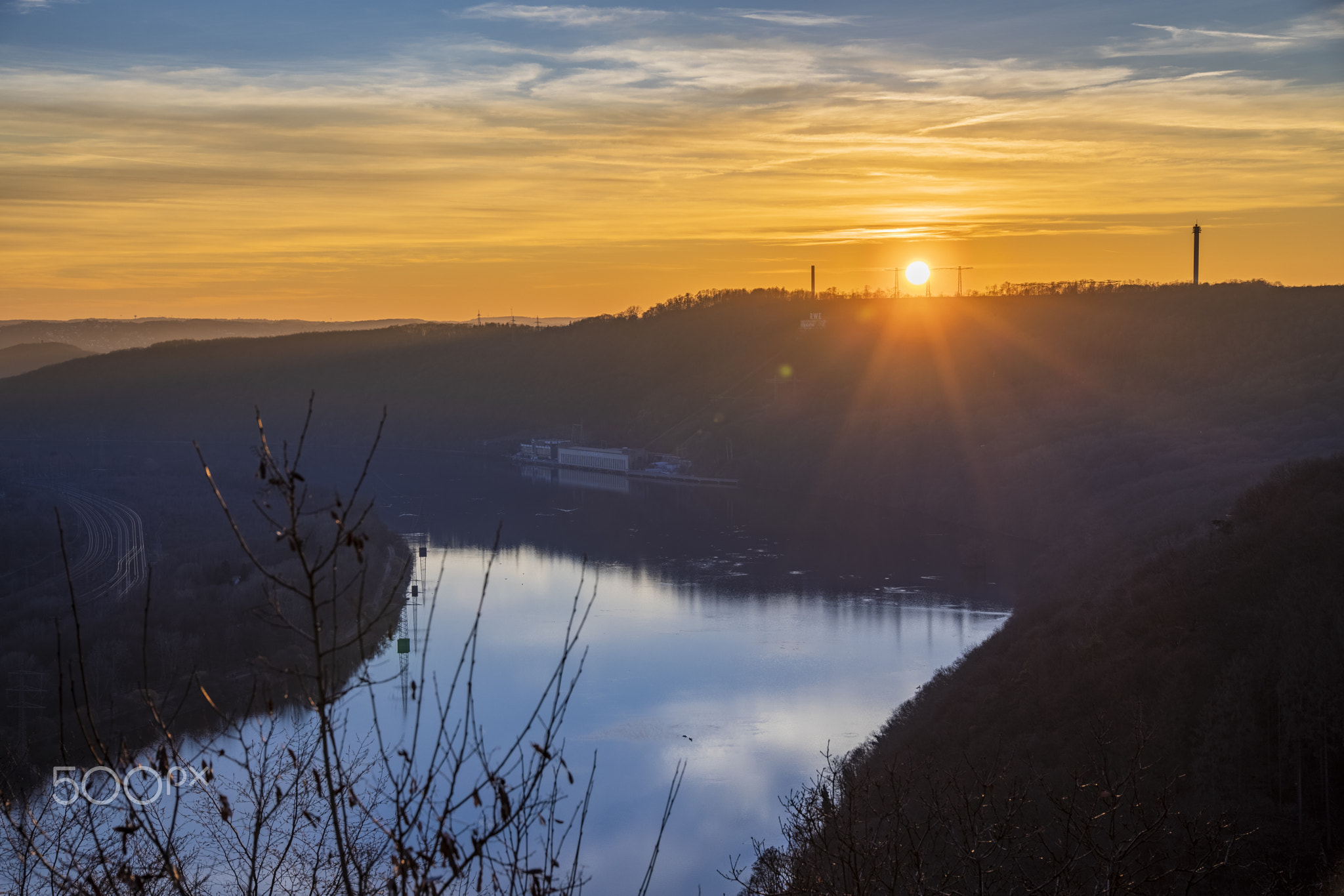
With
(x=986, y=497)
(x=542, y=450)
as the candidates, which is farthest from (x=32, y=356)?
(x=986, y=497)

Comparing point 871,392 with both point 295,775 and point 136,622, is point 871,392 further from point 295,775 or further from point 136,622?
point 295,775

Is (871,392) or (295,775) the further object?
(871,392)

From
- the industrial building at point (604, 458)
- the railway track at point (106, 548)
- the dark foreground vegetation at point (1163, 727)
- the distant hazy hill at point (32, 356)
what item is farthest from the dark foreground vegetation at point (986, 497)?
the distant hazy hill at point (32, 356)

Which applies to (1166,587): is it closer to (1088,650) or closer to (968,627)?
(1088,650)

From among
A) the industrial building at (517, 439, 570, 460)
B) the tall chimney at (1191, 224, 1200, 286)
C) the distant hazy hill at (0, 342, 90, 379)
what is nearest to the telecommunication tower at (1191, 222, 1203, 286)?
the tall chimney at (1191, 224, 1200, 286)

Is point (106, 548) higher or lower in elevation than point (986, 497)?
lower
